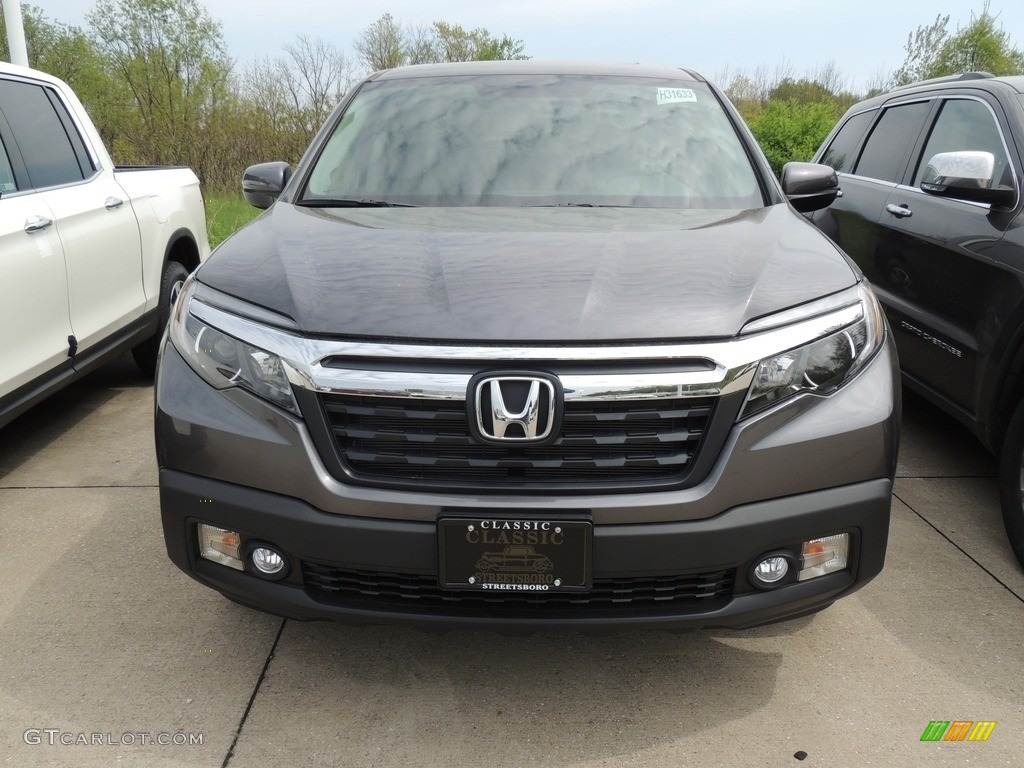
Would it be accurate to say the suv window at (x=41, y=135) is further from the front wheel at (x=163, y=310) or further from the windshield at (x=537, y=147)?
the windshield at (x=537, y=147)

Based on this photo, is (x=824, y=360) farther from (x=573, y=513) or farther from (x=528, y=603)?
(x=528, y=603)

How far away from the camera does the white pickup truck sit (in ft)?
11.4

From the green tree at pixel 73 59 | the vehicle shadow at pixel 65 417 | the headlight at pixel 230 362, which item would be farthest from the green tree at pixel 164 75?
the headlight at pixel 230 362

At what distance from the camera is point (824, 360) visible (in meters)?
2.01

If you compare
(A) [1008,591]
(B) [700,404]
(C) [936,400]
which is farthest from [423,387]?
(C) [936,400]

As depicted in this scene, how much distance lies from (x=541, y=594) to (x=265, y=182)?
79.5 inches

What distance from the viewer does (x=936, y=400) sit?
3.71 meters

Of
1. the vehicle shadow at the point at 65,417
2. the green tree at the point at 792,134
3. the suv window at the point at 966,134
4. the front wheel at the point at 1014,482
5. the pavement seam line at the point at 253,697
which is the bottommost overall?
the green tree at the point at 792,134

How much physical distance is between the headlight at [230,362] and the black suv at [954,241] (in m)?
2.45

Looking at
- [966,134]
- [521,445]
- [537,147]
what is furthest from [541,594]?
[966,134]

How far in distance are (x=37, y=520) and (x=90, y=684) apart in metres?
1.22

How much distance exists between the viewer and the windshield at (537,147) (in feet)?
9.32

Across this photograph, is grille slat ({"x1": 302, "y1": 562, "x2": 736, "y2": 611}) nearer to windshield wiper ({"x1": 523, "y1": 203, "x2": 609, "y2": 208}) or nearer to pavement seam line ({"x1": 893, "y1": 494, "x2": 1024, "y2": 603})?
windshield wiper ({"x1": 523, "y1": 203, "x2": 609, "y2": 208})

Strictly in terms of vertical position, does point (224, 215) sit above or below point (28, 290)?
below
